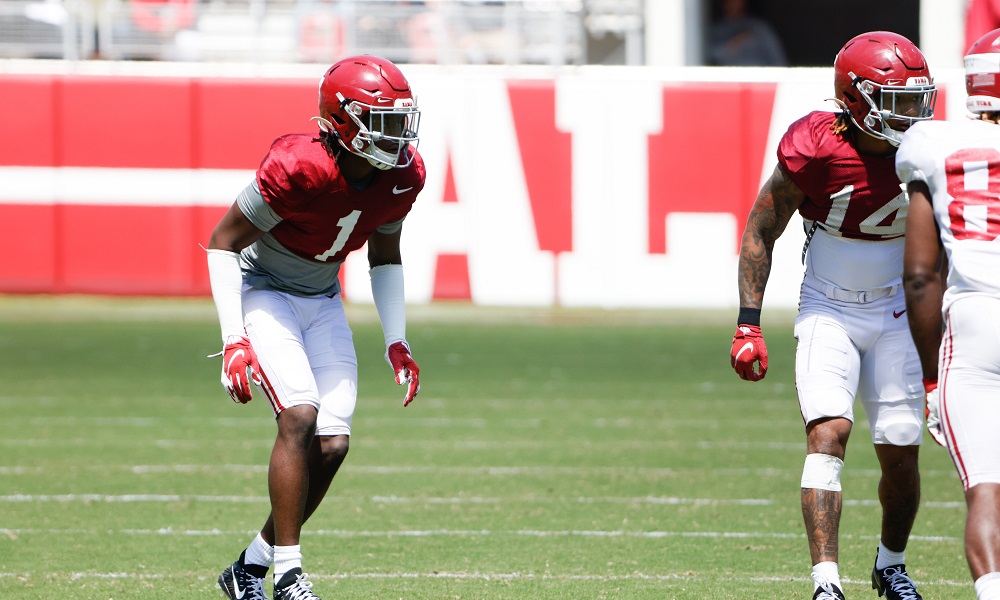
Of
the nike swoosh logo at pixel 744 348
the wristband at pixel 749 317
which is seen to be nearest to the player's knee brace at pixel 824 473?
the nike swoosh logo at pixel 744 348

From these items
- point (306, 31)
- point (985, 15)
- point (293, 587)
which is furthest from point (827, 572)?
point (306, 31)

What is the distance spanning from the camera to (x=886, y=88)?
382 centimetres

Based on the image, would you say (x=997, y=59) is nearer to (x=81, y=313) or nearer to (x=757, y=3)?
(x=81, y=313)

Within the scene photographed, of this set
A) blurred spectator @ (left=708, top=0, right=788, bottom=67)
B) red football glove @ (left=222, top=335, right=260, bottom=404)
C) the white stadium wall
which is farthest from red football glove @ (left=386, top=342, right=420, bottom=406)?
blurred spectator @ (left=708, top=0, right=788, bottom=67)

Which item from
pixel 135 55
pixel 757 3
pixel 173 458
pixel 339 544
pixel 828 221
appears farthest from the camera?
pixel 757 3

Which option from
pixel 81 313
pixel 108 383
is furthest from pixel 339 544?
pixel 81 313

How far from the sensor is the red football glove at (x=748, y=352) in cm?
397

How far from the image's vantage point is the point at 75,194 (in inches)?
491

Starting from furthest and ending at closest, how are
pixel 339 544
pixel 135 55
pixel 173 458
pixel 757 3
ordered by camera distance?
pixel 757 3 → pixel 135 55 → pixel 173 458 → pixel 339 544

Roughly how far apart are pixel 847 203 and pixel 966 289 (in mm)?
938

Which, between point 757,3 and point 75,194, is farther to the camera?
point 757,3

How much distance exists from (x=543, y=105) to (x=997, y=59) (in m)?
9.52

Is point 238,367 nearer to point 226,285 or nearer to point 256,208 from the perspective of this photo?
point 226,285

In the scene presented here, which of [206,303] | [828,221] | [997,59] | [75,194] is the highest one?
[997,59]
